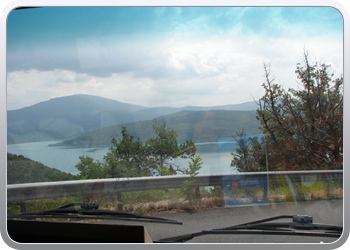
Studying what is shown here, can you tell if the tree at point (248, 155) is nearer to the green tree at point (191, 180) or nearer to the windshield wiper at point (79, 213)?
the green tree at point (191, 180)

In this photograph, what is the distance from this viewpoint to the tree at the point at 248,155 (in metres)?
1.76

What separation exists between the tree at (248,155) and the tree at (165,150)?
1.03 feet

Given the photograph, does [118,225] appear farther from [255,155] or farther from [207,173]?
[255,155]

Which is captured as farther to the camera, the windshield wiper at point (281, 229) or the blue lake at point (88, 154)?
the blue lake at point (88, 154)

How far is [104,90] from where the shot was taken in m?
1.80

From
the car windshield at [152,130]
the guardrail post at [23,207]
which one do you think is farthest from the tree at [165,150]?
the guardrail post at [23,207]

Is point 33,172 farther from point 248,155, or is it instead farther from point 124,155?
point 248,155

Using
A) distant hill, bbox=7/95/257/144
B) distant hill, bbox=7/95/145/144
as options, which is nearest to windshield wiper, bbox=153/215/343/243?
distant hill, bbox=7/95/257/144

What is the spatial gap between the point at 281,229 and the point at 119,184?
114 cm

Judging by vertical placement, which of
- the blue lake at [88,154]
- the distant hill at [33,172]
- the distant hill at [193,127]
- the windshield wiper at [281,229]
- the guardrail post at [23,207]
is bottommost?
the windshield wiper at [281,229]

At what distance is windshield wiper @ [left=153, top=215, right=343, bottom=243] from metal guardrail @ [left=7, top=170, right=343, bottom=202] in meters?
0.27

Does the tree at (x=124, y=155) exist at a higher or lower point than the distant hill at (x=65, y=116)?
lower

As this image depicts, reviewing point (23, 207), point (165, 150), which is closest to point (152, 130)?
point (165, 150)

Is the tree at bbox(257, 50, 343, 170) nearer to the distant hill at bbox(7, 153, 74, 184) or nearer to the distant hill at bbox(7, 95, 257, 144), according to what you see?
the distant hill at bbox(7, 95, 257, 144)
